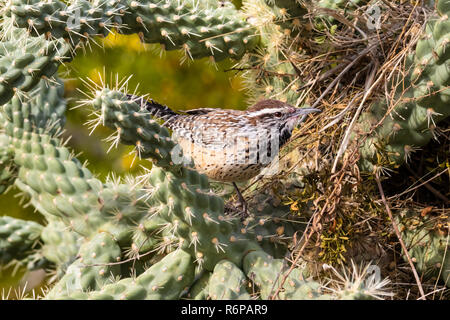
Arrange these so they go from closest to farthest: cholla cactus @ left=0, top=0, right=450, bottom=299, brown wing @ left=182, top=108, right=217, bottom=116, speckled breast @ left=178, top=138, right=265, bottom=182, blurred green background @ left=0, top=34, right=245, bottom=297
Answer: cholla cactus @ left=0, top=0, right=450, bottom=299 → speckled breast @ left=178, top=138, right=265, bottom=182 → brown wing @ left=182, top=108, right=217, bottom=116 → blurred green background @ left=0, top=34, right=245, bottom=297

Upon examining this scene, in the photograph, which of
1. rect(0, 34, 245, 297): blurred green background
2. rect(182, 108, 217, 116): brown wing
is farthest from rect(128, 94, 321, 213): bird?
rect(0, 34, 245, 297): blurred green background

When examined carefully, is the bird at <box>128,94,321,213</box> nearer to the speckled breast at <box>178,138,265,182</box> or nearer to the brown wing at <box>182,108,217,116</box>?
the speckled breast at <box>178,138,265,182</box>

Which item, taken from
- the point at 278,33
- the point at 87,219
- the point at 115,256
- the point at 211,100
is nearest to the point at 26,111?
the point at 87,219

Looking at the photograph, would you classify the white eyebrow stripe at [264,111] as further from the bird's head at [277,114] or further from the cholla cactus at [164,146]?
the cholla cactus at [164,146]

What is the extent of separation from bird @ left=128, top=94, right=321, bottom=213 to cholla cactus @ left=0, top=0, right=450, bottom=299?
18 centimetres

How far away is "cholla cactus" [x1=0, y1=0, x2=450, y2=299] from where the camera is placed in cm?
170

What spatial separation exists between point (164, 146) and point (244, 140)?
0.46 meters

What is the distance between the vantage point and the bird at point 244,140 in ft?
6.59

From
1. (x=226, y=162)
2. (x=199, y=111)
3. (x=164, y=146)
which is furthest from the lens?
(x=199, y=111)

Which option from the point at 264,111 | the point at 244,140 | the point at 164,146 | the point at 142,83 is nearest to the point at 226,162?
the point at 244,140

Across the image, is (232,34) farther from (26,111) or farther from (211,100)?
(211,100)

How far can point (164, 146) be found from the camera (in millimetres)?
1619

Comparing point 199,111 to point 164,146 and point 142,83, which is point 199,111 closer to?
point 164,146

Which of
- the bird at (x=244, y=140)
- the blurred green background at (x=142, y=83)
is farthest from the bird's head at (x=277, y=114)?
the blurred green background at (x=142, y=83)
